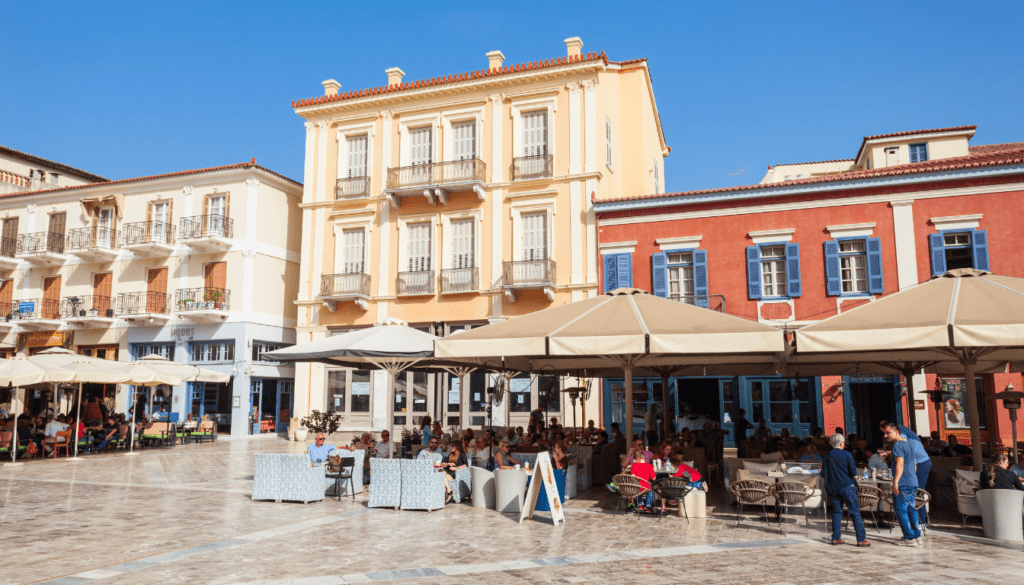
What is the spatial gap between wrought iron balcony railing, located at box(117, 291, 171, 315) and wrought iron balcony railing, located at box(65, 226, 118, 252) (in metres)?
2.31

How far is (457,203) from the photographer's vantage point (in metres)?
24.5

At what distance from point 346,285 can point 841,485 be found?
63.6ft

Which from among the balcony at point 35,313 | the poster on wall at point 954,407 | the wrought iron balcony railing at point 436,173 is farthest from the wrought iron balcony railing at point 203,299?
the poster on wall at point 954,407

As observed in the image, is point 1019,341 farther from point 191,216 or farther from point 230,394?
point 191,216

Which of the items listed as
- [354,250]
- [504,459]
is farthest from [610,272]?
[504,459]

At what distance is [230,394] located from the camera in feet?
88.0

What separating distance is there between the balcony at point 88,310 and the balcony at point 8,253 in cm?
370

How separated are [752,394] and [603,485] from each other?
8830 mm

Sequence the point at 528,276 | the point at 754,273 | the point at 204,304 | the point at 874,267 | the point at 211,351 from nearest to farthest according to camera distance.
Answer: the point at 874,267, the point at 754,273, the point at 528,276, the point at 204,304, the point at 211,351

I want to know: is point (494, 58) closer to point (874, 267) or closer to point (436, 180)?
point (436, 180)

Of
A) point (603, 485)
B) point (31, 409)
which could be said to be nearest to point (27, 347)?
point (31, 409)

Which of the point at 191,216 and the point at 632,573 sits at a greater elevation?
the point at 191,216

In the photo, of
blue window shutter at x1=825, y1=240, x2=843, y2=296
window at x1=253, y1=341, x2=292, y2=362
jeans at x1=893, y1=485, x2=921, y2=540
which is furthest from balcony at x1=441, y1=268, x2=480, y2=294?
jeans at x1=893, y1=485, x2=921, y2=540

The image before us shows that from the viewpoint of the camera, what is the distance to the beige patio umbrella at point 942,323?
309 inches
